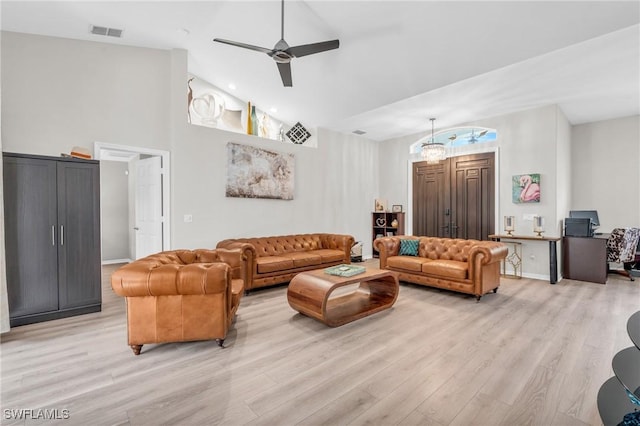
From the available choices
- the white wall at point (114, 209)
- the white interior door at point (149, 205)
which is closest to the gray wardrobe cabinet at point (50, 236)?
the white interior door at point (149, 205)

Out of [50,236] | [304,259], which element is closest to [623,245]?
[304,259]

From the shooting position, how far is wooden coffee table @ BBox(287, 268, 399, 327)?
3.20 m

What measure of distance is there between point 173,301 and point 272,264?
2170 millimetres

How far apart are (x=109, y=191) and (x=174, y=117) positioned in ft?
13.5

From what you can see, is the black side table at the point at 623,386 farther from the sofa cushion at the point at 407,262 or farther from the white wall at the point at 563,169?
the white wall at the point at 563,169

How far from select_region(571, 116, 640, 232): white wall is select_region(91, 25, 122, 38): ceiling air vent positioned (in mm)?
8588

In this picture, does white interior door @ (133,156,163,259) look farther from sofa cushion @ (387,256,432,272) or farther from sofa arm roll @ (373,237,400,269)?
sofa cushion @ (387,256,432,272)

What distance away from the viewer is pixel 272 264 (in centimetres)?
469

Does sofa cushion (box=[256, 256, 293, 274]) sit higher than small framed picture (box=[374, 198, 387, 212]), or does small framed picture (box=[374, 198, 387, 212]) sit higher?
small framed picture (box=[374, 198, 387, 212])

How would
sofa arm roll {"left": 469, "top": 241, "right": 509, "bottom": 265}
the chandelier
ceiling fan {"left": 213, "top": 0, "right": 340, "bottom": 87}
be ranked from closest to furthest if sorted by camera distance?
ceiling fan {"left": 213, "top": 0, "right": 340, "bottom": 87}, sofa arm roll {"left": 469, "top": 241, "right": 509, "bottom": 265}, the chandelier

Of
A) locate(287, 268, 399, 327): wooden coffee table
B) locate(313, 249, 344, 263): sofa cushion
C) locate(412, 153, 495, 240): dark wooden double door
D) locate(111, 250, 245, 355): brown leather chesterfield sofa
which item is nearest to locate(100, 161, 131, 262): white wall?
locate(313, 249, 344, 263): sofa cushion

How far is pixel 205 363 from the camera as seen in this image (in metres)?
2.46

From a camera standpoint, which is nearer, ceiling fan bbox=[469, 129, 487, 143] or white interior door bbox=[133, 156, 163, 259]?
white interior door bbox=[133, 156, 163, 259]

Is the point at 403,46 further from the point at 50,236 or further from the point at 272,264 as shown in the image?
the point at 50,236
